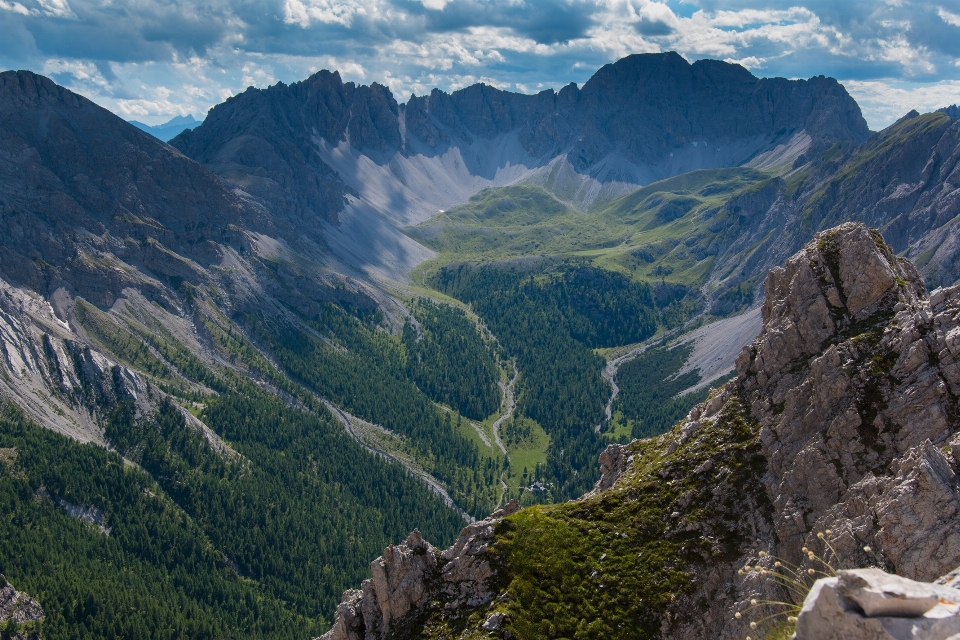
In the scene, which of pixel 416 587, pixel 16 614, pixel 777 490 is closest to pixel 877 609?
pixel 777 490

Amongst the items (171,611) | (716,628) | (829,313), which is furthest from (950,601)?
(171,611)

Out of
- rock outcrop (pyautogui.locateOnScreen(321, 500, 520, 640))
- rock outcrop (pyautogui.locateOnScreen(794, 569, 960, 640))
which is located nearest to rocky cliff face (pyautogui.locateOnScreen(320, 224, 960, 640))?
rock outcrop (pyautogui.locateOnScreen(321, 500, 520, 640))

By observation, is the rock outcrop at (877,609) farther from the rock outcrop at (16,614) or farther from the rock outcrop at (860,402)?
the rock outcrop at (16,614)

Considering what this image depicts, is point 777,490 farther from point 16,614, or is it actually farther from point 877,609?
point 16,614

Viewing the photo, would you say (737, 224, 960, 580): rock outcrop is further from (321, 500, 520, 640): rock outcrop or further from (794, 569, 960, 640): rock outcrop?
(794, 569, 960, 640): rock outcrop

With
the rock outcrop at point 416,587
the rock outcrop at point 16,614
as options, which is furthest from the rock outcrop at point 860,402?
the rock outcrop at point 16,614

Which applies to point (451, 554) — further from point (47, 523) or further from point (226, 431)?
point (226, 431)

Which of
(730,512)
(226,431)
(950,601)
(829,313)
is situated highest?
(950,601)
